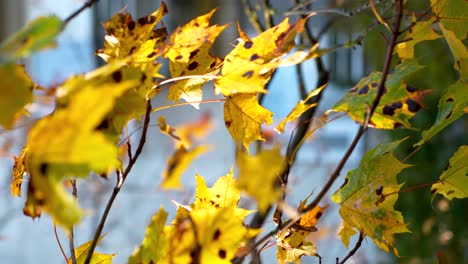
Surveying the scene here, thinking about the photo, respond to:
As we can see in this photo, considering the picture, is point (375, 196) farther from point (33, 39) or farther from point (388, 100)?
point (33, 39)

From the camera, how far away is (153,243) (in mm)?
277

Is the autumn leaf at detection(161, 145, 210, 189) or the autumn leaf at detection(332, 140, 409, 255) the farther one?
the autumn leaf at detection(332, 140, 409, 255)

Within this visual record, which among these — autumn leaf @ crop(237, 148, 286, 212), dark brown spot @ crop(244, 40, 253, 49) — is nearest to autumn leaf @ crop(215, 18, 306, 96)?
dark brown spot @ crop(244, 40, 253, 49)

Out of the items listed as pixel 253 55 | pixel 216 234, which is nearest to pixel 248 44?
pixel 253 55

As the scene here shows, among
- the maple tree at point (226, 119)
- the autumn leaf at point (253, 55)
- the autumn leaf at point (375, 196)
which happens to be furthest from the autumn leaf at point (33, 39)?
the autumn leaf at point (375, 196)

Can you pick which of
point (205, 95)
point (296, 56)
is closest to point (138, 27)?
point (296, 56)

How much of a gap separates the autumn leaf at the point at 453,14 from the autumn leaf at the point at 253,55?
100 mm

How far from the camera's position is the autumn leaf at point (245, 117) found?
0.37 m

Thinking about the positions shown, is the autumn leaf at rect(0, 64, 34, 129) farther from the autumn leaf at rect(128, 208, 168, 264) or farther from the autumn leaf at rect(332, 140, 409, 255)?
the autumn leaf at rect(332, 140, 409, 255)

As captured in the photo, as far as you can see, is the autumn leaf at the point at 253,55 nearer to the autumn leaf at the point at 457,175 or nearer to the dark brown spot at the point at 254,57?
the dark brown spot at the point at 254,57

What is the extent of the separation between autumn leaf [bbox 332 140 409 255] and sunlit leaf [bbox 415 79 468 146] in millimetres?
21

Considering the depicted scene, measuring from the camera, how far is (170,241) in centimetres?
27

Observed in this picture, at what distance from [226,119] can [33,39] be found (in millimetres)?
173

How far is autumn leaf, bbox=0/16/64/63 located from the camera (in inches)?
8.5
